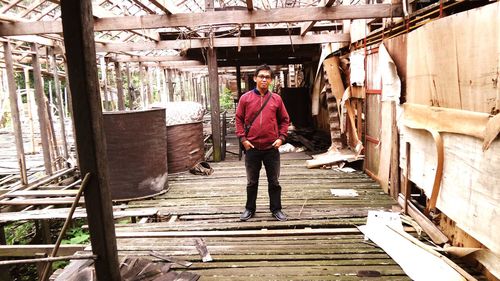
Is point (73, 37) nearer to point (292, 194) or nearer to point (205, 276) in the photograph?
point (205, 276)

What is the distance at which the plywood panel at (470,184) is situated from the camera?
307 cm

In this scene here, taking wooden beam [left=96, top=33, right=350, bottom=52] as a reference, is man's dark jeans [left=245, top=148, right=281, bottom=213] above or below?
below

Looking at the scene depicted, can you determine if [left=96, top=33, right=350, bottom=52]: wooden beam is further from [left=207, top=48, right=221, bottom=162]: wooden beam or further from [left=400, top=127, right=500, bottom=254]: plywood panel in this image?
[left=400, top=127, right=500, bottom=254]: plywood panel

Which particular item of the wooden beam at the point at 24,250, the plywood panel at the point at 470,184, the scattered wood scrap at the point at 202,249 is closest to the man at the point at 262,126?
the scattered wood scrap at the point at 202,249

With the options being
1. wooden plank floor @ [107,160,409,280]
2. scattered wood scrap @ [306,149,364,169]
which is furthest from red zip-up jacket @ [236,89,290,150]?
scattered wood scrap @ [306,149,364,169]

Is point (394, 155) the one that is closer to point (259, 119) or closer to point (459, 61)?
point (459, 61)

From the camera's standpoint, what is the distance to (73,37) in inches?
94.3

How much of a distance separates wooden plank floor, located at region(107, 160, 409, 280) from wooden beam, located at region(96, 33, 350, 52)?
3.29 meters

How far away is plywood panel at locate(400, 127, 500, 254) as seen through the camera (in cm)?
307

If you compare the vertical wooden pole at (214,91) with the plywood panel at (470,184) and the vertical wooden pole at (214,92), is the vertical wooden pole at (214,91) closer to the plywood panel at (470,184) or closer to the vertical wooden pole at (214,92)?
the vertical wooden pole at (214,92)

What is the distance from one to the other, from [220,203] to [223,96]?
24.2 m

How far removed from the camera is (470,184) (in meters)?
3.44

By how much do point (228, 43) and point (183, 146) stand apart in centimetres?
291

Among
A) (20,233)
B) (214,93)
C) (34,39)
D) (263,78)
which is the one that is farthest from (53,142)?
(263,78)
